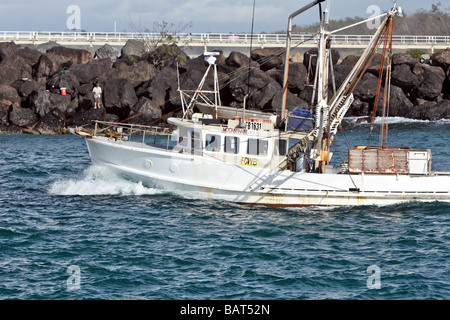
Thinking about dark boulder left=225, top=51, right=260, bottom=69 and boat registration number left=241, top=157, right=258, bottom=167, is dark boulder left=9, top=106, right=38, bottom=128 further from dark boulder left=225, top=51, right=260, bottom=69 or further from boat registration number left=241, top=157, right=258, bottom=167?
boat registration number left=241, top=157, right=258, bottom=167

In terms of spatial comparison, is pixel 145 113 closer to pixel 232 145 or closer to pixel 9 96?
pixel 9 96

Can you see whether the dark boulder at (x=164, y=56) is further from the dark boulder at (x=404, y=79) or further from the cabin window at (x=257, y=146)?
the cabin window at (x=257, y=146)

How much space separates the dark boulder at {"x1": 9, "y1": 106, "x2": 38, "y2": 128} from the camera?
52281mm

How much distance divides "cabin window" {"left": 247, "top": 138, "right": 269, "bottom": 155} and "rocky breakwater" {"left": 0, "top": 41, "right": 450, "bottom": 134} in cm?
2141

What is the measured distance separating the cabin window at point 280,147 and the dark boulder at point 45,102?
30.1m

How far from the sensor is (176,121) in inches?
1114

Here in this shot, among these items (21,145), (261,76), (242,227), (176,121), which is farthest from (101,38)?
(242,227)

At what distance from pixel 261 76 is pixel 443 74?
18.6 meters

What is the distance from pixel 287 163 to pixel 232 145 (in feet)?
7.84

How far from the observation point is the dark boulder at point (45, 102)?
5275 centimetres

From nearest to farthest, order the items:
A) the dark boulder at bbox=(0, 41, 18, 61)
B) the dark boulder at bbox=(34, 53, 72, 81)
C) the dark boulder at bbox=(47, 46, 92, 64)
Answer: the dark boulder at bbox=(34, 53, 72, 81), the dark boulder at bbox=(0, 41, 18, 61), the dark boulder at bbox=(47, 46, 92, 64)

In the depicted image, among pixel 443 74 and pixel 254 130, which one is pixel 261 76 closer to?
pixel 443 74

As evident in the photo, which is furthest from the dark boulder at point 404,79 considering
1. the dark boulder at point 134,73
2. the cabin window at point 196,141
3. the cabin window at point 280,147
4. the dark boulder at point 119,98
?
the cabin window at point 196,141

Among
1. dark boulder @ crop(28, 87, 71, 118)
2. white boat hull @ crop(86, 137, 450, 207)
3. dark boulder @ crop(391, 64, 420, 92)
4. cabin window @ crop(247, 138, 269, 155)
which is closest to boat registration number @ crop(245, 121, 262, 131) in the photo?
cabin window @ crop(247, 138, 269, 155)
